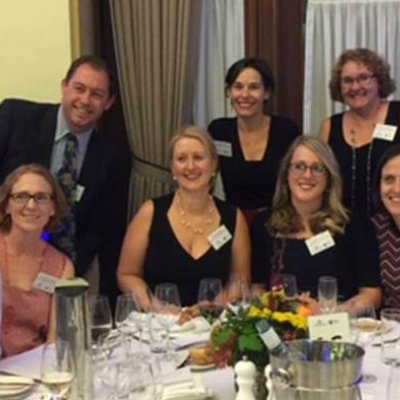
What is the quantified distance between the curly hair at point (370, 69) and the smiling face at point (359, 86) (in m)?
0.02

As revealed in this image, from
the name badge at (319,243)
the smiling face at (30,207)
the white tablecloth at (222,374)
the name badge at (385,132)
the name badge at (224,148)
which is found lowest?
the white tablecloth at (222,374)

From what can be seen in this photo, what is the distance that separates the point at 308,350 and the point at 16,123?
2052mm

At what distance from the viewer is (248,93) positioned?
3869 millimetres

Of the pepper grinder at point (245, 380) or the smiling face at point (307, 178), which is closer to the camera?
the pepper grinder at point (245, 380)

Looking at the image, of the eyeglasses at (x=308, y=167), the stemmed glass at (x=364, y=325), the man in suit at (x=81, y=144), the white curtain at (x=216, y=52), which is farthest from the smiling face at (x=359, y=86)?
the stemmed glass at (x=364, y=325)

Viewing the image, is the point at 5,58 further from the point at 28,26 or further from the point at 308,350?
the point at 308,350

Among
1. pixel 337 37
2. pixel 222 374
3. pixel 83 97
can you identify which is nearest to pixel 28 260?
pixel 83 97

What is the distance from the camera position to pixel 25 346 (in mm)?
2812

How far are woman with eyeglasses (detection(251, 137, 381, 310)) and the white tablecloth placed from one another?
0.86m

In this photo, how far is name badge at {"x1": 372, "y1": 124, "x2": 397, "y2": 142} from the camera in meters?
3.74

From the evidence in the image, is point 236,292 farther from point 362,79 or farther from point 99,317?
point 362,79

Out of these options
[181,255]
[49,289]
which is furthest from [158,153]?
[49,289]

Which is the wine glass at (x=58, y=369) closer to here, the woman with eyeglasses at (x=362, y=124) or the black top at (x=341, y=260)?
the black top at (x=341, y=260)

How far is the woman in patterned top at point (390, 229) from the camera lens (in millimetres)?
3250
